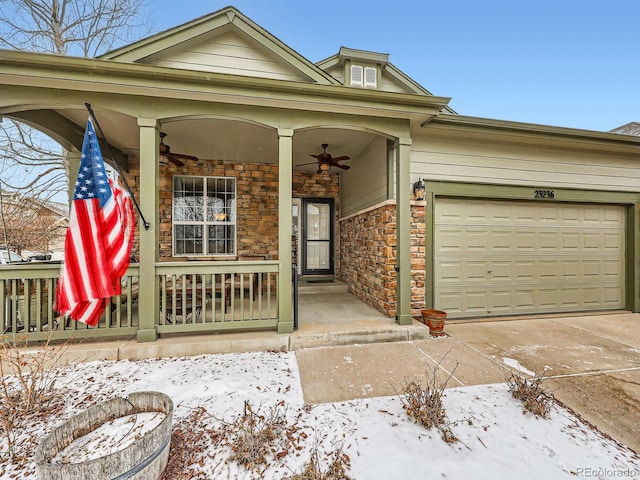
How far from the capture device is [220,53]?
150 inches

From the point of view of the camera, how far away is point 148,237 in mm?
3014

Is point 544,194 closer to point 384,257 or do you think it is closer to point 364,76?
point 384,257

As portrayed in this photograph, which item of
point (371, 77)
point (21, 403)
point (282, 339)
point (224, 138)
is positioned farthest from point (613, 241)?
point (21, 403)

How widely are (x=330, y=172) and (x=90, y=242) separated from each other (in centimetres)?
471

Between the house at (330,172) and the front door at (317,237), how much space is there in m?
0.38

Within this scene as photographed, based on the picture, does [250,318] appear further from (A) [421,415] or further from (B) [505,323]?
(B) [505,323]

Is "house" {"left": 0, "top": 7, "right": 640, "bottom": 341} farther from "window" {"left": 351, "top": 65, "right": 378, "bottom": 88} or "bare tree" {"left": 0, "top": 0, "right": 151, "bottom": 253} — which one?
"bare tree" {"left": 0, "top": 0, "right": 151, "bottom": 253}

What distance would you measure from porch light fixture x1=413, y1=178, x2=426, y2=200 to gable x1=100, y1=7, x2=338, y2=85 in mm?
1841

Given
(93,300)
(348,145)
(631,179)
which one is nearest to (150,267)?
(93,300)

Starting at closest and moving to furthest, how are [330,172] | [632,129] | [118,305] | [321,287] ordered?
[118,305], [321,287], [330,172], [632,129]

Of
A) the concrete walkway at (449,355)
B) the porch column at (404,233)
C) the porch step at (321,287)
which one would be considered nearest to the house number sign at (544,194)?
the concrete walkway at (449,355)

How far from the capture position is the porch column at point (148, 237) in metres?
3.02

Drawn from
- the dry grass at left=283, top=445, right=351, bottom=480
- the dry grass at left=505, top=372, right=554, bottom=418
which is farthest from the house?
the dry grass at left=283, top=445, right=351, bottom=480

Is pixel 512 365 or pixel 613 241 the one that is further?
pixel 613 241
